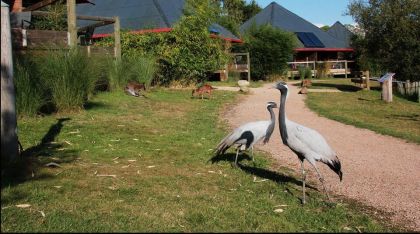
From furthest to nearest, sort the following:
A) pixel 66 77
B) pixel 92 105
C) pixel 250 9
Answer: pixel 250 9
pixel 92 105
pixel 66 77

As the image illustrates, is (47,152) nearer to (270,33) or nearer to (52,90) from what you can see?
(52,90)

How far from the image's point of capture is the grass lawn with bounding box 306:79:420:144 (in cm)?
1167

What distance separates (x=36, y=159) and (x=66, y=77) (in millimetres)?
4107

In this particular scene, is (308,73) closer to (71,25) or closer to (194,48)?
(194,48)

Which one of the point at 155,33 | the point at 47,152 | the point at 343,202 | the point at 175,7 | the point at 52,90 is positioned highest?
the point at 175,7

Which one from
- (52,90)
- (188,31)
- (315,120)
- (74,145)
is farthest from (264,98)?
(74,145)

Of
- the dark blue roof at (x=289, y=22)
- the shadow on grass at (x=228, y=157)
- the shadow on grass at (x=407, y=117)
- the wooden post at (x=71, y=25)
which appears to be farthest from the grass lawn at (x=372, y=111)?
the dark blue roof at (x=289, y=22)

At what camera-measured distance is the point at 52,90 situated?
1002 cm

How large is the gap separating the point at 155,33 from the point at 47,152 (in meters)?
13.9

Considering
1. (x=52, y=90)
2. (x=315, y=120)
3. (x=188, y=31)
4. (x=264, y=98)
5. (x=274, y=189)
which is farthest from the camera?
(x=188, y=31)

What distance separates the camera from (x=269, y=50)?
29938mm

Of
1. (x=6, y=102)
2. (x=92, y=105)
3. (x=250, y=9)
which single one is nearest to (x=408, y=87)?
(x=92, y=105)

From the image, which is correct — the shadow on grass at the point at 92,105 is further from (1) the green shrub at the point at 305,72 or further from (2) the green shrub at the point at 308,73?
(2) the green shrub at the point at 308,73

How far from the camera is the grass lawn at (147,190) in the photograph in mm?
4371
